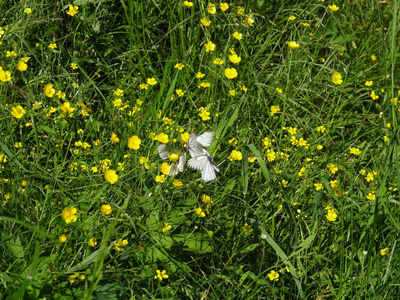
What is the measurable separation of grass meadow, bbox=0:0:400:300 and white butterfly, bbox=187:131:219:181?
14 cm

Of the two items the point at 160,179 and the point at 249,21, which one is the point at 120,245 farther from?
the point at 249,21

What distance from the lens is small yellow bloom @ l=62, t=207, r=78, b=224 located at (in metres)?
1.69

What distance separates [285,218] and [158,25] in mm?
1583

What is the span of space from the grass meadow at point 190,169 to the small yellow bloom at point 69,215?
0.02m

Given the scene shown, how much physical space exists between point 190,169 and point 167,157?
0.55ft

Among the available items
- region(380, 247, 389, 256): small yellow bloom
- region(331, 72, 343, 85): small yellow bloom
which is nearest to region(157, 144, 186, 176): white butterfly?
region(380, 247, 389, 256): small yellow bloom

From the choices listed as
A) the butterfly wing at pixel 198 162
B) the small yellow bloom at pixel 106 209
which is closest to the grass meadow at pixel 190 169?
the small yellow bloom at pixel 106 209

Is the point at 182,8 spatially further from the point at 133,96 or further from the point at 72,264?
the point at 72,264

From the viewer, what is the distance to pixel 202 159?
1765 mm

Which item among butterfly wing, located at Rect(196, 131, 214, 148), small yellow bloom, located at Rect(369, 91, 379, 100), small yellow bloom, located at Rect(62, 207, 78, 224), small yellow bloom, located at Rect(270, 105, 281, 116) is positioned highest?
butterfly wing, located at Rect(196, 131, 214, 148)

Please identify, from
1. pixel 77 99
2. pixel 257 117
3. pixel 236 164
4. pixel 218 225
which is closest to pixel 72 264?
pixel 218 225

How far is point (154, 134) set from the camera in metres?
2.13

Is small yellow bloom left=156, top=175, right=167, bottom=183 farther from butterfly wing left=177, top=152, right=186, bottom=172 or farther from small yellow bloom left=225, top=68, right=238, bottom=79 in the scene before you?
small yellow bloom left=225, top=68, right=238, bottom=79

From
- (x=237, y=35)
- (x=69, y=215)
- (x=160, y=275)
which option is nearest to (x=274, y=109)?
(x=237, y=35)
